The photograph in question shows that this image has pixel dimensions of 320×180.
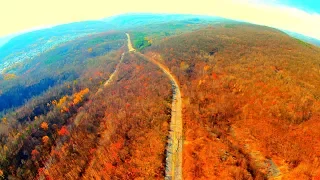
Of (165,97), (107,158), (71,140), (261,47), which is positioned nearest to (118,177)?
(107,158)

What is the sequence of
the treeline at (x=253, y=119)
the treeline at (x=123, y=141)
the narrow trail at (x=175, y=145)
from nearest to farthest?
the treeline at (x=253, y=119)
the narrow trail at (x=175, y=145)
the treeline at (x=123, y=141)

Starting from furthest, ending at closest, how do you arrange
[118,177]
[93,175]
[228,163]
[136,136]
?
[136,136], [93,175], [118,177], [228,163]

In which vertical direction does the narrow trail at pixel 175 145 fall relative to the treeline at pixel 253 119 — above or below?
below

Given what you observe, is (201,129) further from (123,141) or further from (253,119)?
(123,141)

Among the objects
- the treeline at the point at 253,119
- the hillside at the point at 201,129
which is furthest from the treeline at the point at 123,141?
the treeline at the point at 253,119

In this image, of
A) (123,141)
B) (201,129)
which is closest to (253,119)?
(201,129)

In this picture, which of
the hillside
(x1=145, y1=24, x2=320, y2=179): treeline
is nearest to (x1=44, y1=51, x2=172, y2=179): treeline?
the hillside

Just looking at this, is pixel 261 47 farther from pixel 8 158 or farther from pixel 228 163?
pixel 8 158

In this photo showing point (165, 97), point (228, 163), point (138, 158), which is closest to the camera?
point (228, 163)

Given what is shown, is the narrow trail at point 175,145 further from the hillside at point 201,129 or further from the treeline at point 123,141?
the treeline at point 123,141

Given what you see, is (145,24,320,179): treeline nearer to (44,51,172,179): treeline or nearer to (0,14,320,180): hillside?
(0,14,320,180): hillside

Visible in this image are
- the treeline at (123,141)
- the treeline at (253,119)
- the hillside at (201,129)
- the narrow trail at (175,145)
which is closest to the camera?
the treeline at (253,119)
